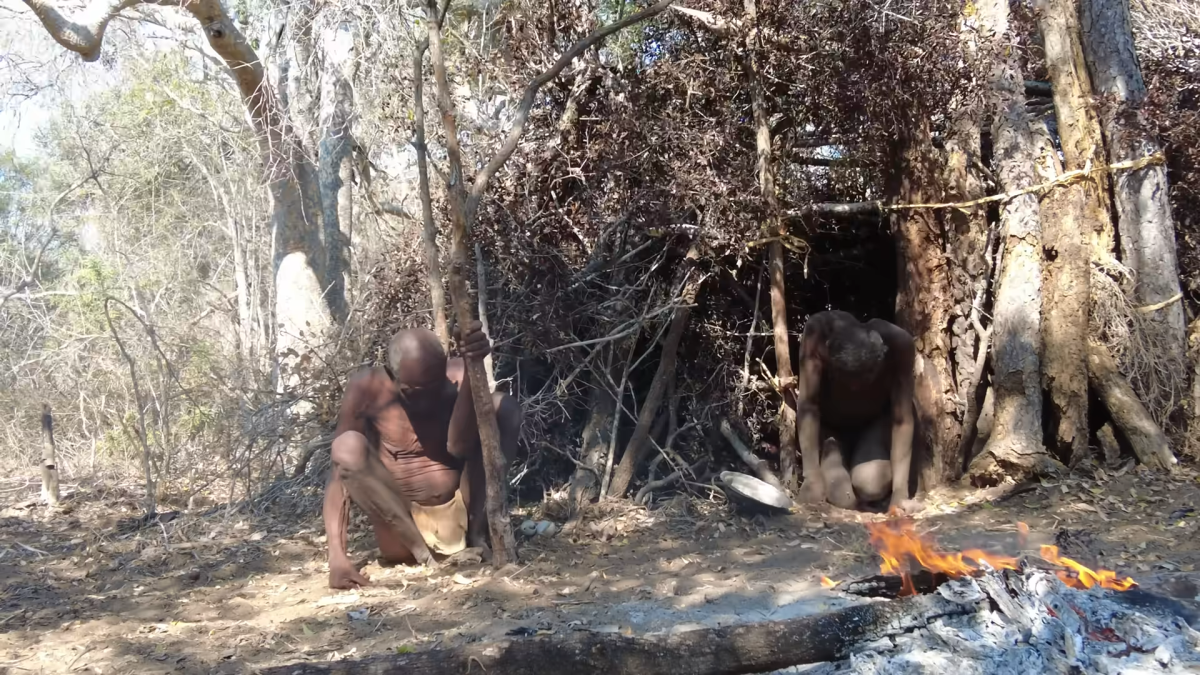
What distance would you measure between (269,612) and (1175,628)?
154 inches

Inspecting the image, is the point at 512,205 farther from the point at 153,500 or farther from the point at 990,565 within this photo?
the point at 990,565

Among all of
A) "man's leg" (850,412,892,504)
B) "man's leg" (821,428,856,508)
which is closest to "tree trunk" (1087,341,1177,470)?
"man's leg" (850,412,892,504)

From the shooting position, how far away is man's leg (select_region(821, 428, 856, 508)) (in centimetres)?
584

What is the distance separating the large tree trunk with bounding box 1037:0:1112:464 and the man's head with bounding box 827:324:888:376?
1.18 m

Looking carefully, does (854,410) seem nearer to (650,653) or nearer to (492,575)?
(492,575)

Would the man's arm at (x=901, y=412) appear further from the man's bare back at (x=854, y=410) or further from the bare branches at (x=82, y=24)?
the bare branches at (x=82, y=24)

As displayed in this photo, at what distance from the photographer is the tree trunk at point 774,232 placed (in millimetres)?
6125

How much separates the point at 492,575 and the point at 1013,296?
12.0 feet

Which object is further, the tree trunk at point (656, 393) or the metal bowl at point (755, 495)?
the tree trunk at point (656, 393)

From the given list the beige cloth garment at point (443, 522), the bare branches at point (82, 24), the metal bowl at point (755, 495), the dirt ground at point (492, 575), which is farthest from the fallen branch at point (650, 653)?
the bare branches at point (82, 24)

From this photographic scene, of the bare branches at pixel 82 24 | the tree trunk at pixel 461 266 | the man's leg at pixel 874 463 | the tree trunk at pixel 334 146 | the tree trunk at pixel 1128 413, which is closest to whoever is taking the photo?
the tree trunk at pixel 461 266

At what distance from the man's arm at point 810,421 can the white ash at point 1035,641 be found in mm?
2470

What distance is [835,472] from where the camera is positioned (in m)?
5.92

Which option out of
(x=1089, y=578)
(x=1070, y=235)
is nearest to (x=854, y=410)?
(x=1070, y=235)
